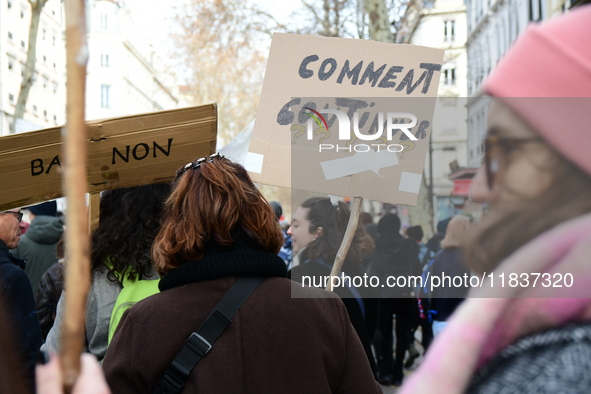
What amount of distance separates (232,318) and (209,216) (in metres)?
0.33

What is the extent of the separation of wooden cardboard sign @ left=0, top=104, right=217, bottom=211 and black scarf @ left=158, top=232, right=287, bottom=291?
A: 0.86m

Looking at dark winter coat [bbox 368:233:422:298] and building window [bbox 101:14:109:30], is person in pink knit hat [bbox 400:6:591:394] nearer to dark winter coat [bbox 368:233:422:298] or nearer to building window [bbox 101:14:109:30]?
dark winter coat [bbox 368:233:422:298]

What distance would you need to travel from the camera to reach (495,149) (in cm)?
75

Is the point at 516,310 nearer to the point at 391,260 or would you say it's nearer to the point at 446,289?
the point at 446,289

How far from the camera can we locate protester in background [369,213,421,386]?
653cm

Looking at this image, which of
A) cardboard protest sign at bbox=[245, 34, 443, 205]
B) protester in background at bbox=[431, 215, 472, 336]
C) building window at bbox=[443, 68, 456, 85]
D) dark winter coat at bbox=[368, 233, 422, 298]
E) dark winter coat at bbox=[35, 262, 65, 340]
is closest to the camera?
cardboard protest sign at bbox=[245, 34, 443, 205]

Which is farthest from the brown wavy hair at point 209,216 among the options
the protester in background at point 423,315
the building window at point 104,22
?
the building window at point 104,22

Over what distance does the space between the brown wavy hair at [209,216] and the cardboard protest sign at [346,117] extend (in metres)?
0.79

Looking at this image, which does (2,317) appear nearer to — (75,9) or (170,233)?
(75,9)

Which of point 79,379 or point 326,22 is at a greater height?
point 326,22

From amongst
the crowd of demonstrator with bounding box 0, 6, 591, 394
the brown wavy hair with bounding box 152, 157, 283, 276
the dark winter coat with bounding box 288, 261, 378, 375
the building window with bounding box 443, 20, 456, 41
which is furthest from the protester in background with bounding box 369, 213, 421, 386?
the building window with bounding box 443, 20, 456, 41

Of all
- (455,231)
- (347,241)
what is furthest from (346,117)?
(455,231)

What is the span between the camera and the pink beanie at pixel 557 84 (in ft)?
2.21

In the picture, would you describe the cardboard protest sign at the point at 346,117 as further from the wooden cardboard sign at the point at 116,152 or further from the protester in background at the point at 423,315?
the protester in background at the point at 423,315
